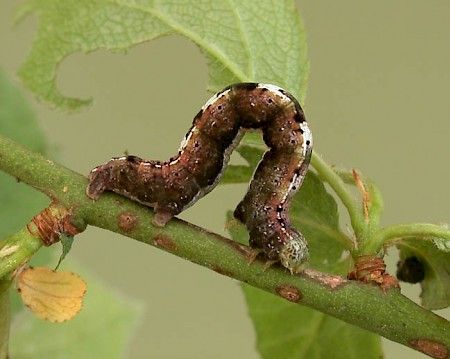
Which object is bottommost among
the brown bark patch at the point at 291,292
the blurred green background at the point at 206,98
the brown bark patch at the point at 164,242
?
the blurred green background at the point at 206,98

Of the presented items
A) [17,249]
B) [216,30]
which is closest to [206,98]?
[216,30]

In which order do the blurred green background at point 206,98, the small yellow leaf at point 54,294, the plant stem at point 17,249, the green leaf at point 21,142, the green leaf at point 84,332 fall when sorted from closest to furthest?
1. the plant stem at point 17,249
2. the small yellow leaf at point 54,294
3. the green leaf at point 21,142
4. the green leaf at point 84,332
5. the blurred green background at point 206,98

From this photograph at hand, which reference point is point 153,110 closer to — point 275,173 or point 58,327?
point 58,327

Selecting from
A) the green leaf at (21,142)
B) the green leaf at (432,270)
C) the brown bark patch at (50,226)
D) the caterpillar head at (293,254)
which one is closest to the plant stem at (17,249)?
the brown bark patch at (50,226)

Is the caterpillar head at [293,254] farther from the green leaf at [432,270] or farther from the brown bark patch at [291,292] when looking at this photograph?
the green leaf at [432,270]

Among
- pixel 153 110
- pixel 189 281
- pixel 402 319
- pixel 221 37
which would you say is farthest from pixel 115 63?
pixel 402 319

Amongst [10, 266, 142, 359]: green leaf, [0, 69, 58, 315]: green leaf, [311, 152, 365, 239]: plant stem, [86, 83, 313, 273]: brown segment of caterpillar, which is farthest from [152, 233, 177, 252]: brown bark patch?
[10, 266, 142, 359]: green leaf

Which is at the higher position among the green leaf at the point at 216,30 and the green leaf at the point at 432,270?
the green leaf at the point at 216,30

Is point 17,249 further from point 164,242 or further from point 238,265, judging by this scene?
point 238,265
